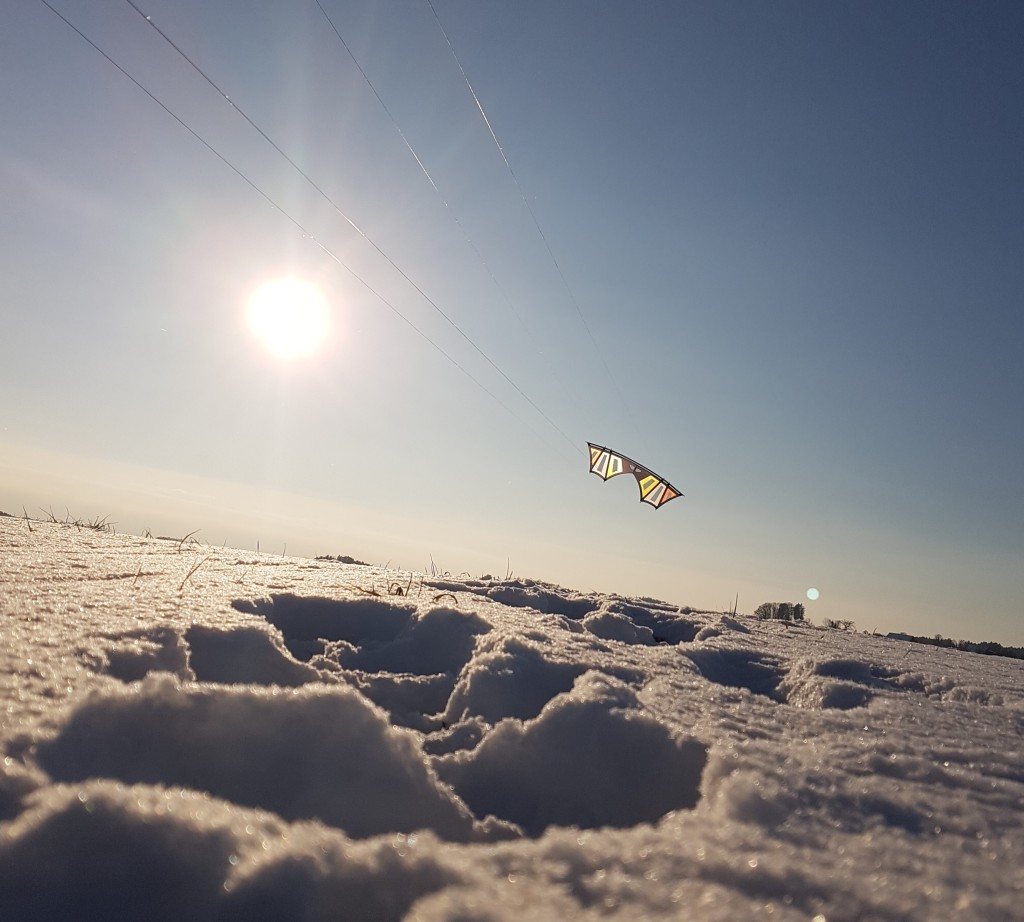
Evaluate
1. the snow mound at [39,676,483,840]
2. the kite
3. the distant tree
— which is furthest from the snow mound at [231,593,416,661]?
the kite

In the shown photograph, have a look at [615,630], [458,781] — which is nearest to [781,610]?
[615,630]

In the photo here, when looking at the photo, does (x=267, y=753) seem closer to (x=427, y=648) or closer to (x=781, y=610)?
(x=427, y=648)

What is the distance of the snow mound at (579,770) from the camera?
38.4 inches

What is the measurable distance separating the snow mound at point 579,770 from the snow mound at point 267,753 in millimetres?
104

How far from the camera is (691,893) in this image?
0.60 meters

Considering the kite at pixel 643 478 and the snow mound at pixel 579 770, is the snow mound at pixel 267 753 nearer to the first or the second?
the snow mound at pixel 579 770

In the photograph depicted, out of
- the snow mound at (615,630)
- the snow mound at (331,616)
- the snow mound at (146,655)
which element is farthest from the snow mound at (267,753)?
the snow mound at (615,630)

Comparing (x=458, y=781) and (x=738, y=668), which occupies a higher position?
(x=738, y=668)

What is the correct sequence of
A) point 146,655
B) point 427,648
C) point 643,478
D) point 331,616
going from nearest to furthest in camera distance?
point 146,655
point 427,648
point 331,616
point 643,478

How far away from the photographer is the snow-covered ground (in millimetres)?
589

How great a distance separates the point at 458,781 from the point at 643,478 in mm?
12367

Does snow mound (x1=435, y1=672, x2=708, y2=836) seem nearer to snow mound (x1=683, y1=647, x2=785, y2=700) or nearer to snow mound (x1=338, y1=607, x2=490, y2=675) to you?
snow mound (x1=338, y1=607, x2=490, y2=675)

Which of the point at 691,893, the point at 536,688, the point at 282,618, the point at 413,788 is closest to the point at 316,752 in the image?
the point at 413,788

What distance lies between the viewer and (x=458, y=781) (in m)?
1.02
